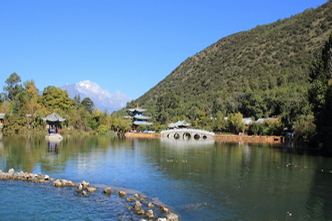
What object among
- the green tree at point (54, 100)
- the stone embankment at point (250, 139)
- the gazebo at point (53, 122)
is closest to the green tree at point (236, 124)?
the stone embankment at point (250, 139)

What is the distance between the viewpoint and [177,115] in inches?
3494

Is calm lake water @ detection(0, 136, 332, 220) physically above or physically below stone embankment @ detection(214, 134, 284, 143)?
below

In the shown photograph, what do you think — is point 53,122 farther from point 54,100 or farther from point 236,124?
point 236,124

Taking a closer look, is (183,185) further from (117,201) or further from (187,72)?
(187,72)

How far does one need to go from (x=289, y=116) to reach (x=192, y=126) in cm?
2535

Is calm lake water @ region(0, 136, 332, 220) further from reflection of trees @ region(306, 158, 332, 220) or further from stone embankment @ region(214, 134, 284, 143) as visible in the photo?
stone embankment @ region(214, 134, 284, 143)

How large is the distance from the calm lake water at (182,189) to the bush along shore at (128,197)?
37 cm

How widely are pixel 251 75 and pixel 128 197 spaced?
104838mm

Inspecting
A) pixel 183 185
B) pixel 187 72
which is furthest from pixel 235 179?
pixel 187 72

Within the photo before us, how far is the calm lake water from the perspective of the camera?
13898mm

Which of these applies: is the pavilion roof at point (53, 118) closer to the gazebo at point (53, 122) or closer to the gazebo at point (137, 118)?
the gazebo at point (53, 122)

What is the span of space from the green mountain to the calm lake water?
3762 centimetres

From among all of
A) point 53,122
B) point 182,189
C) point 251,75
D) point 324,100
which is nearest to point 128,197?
point 182,189

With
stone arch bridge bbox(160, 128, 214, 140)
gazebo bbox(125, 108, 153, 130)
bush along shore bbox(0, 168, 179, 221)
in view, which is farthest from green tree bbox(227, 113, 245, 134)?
bush along shore bbox(0, 168, 179, 221)
